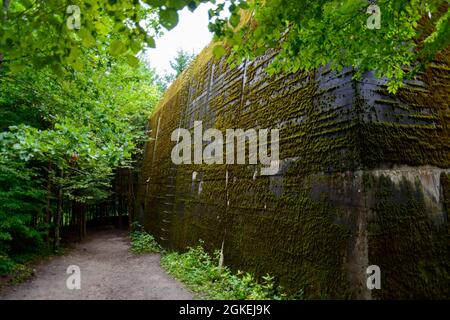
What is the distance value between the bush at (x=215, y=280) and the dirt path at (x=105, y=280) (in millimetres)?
291

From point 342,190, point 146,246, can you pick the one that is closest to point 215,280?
point 342,190

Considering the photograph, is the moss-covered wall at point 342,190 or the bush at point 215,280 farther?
the bush at point 215,280

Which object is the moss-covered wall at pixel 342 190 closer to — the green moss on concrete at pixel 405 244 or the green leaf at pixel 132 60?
the green moss on concrete at pixel 405 244

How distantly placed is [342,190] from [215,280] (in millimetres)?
3590

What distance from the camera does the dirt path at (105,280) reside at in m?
5.85

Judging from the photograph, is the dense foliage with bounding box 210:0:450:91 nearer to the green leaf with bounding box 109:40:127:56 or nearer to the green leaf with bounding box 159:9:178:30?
the green leaf with bounding box 159:9:178:30

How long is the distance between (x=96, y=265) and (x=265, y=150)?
7.42 metres

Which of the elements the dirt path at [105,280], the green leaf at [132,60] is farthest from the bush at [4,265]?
the green leaf at [132,60]

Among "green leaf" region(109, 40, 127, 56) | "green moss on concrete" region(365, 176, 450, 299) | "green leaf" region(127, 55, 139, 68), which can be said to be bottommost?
"green moss on concrete" region(365, 176, 450, 299)

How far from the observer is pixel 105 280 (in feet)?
23.8

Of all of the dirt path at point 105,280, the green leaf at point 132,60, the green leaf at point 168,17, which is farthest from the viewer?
the dirt path at point 105,280

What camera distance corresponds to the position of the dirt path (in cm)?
585

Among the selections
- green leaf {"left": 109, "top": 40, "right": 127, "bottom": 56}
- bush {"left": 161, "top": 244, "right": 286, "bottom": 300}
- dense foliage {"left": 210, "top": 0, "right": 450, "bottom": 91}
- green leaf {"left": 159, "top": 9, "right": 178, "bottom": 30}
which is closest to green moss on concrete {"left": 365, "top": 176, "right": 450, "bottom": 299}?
dense foliage {"left": 210, "top": 0, "right": 450, "bottom": 91}

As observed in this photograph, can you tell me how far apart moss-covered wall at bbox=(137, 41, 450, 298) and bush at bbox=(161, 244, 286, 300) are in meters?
0.23
